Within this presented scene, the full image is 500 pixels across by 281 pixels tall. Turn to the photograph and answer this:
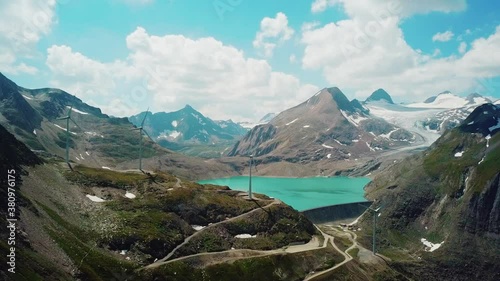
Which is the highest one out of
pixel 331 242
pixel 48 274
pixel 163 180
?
pixel 163 180

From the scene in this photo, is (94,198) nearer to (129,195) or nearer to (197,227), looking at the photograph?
(129,195)

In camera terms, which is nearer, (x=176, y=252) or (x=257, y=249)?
(x=176, y=252)

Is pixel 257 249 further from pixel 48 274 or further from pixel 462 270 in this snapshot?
pixel 462 270

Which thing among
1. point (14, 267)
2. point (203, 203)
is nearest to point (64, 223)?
point (14, 267)

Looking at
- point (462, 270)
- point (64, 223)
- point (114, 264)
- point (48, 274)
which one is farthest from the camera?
point (462, 270)
